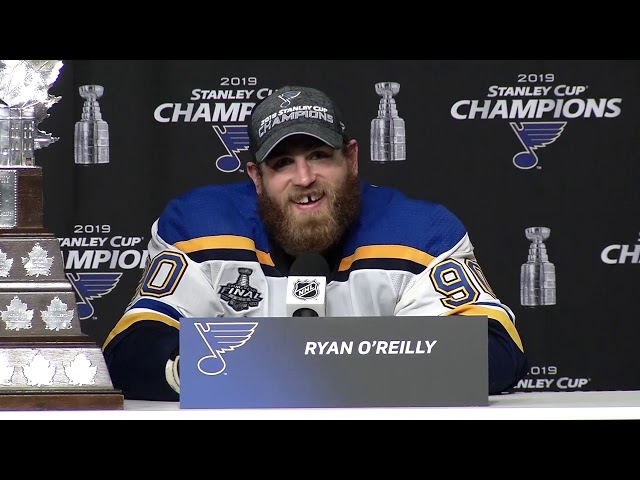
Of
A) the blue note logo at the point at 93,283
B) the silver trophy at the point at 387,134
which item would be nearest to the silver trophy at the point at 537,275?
the silver trophy at the point at 387,134

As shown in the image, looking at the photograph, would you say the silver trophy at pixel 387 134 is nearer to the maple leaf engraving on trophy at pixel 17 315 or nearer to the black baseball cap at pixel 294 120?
the black baseball cap at pixel 294 120

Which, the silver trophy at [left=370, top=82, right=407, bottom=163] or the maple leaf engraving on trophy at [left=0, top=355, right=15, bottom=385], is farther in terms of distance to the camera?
the silver trophy at [left=370, top=82, right=407, bottom=163]

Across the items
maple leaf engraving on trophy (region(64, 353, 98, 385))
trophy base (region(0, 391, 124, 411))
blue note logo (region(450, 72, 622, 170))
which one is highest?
blue note logo (region(450, 72, 622, 170))

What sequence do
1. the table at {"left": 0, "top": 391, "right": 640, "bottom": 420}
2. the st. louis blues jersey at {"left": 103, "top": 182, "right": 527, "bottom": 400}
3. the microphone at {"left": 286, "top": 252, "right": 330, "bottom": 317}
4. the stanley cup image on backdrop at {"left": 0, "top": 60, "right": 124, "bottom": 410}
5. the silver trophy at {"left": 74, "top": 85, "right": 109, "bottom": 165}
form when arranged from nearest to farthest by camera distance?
the table at {"left": 0, "top": 391, "right": 640, "bottom": 420}
the stanley cup image on backdrop at {"left": 0, "top": 60, "right": 124, "bottom": 410}
the microphone at {"left": 286, "top": 252, "right": 330, "bottom": 317}
the st. louis blues jersey at {"left": 103, "top": 182, "right": 527, "bottom": 400}
the silver trophy at {"left": 74, "top": 85, "right": 109, "bottom": 165}

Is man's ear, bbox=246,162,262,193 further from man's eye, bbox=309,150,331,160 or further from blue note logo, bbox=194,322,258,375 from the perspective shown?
blue note logo, bbox=194,322,258,375

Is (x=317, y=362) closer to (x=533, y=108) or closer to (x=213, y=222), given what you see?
(x=213, y=222)

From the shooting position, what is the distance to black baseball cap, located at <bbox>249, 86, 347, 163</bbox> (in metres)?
2.66

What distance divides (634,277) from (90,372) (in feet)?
6.32

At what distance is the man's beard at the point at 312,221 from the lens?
2.76 meters

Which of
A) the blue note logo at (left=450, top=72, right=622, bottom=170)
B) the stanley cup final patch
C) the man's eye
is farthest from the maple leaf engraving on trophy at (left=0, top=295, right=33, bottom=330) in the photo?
the blue note logo at (left=450, top=72, right=622, bottom=170)

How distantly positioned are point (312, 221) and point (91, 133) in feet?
2.79

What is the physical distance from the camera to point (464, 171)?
11.1 feet

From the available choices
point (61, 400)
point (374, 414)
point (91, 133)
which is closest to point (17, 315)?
point (61, 400)

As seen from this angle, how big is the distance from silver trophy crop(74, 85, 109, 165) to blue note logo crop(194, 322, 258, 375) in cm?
170
